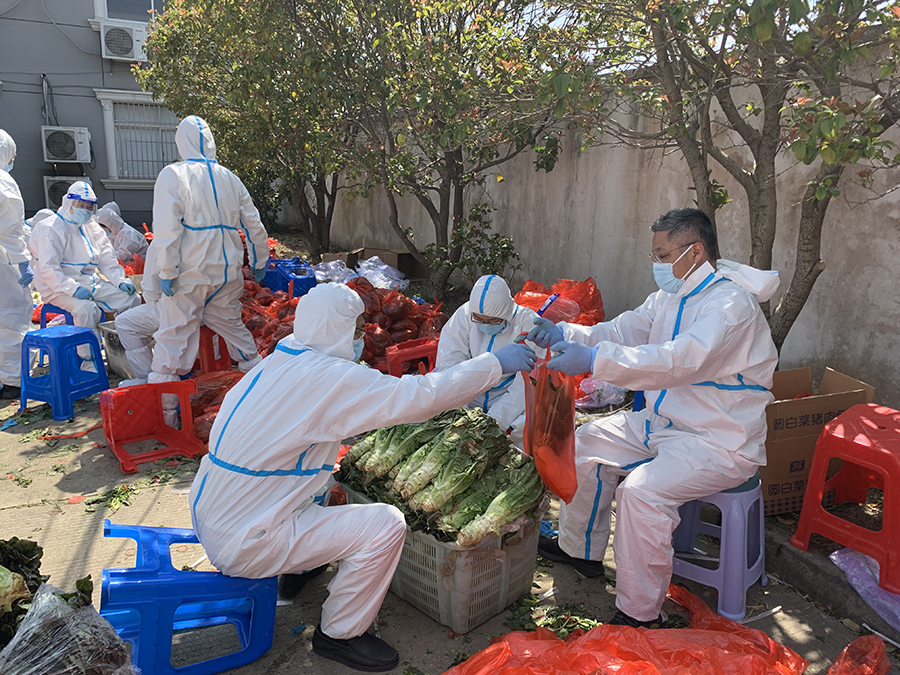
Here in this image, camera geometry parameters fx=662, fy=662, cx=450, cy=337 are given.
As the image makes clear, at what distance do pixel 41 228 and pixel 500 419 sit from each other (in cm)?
530

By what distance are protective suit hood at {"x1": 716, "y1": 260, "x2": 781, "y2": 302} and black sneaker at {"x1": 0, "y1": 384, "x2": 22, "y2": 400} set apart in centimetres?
631

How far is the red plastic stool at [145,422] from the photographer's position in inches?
192

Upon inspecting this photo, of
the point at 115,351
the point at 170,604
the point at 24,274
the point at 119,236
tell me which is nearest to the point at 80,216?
the point at 24,274

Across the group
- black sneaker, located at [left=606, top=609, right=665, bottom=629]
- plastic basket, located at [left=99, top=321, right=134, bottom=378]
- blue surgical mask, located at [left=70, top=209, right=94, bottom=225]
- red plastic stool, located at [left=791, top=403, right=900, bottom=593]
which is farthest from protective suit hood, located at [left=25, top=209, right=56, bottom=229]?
red plastic stool, located at [left=791, top=403, right=900, bottom=593]

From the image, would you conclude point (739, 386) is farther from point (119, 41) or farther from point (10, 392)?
point (119, 41)

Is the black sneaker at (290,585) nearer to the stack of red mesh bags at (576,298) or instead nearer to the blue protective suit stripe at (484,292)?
the blue protective suit stripe at (484,292)

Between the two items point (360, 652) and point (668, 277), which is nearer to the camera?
point (360, 652)

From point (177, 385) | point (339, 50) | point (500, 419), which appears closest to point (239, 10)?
point (339, 50)

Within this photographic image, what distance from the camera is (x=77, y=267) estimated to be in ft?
22.9

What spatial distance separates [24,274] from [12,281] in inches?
4.9

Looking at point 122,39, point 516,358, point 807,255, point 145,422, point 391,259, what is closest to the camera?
point 516,358

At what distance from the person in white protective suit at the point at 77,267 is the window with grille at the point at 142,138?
31.3 feet

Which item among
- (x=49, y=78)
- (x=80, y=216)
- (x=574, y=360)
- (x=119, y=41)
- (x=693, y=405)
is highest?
(x=119, y=41)

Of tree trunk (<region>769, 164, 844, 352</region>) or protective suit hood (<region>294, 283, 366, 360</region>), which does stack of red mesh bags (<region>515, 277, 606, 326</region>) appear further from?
protective suit hood (<region>294, 283, 366, 360</region>)
